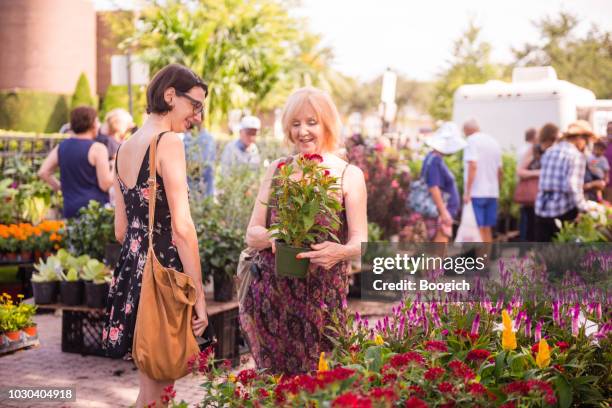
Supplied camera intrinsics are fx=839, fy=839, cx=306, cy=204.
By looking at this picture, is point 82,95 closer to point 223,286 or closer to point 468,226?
point 468,226

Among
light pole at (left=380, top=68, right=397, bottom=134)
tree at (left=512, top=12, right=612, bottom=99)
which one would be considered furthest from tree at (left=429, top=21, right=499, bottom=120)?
light pole at (left=380, top=68, right=397, bottom=134)

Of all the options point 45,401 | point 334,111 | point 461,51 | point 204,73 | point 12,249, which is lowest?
point 45,401

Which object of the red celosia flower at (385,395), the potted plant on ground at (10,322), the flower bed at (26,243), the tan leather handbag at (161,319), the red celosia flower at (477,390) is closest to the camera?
the red celosia flower at (385,395)

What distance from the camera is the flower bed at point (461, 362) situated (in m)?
1.89

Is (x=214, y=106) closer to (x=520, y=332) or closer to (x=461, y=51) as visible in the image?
(x=461, y=51)

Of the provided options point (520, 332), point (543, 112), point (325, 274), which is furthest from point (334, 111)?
Result: point (543, 112)

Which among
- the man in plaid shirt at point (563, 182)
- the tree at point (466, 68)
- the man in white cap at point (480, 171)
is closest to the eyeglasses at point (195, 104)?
the man in plaid shirt at point (563, 182)

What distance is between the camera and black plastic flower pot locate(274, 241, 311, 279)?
3.08m

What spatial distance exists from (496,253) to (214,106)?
2555 cm

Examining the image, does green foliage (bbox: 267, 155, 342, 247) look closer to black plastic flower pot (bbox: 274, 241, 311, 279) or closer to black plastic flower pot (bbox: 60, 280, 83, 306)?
black plastic flower pot (bbox: 274, 241, 311, 279)

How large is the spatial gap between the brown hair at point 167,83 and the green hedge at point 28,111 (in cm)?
2560

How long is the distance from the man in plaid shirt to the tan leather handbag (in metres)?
5.50

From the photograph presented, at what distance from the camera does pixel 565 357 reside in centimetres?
226

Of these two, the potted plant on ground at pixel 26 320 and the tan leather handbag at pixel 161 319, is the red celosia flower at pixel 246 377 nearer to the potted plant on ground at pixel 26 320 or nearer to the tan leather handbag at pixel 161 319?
the tan leather handbag at pixel 161 319
